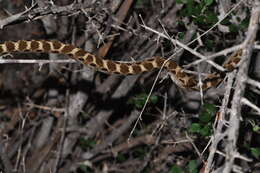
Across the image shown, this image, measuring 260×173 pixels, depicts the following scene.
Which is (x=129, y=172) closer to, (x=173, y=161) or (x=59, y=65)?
(x=173, y=161)

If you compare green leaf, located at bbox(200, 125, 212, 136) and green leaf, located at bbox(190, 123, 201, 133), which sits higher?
green leaf, located at bbox(200, 125, 212, 136)

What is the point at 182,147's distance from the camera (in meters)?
5.06

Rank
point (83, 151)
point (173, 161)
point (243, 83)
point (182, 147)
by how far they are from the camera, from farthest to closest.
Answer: point (83, 151), point (173, 161), point (182, 147), point (243, 83)

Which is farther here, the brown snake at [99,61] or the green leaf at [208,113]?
the brown snake at [99,61]

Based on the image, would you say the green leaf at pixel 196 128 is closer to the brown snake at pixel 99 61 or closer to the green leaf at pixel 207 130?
the green leaf at pixel 207 130

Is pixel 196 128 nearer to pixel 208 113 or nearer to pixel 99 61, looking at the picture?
pixel 208 113

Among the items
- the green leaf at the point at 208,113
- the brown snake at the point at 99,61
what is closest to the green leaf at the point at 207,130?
the green leaf at the point at 208,113

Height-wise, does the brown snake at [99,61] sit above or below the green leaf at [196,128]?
above

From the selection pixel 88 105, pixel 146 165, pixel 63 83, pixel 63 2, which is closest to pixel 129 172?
pixel 146 165

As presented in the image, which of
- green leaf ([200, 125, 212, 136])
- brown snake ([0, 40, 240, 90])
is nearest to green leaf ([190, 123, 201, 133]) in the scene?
green leaf ([200, 125, 212, 136])

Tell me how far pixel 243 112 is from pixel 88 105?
7.82 ft

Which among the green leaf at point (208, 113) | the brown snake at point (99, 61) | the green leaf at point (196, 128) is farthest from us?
the brown snake at point (99, 61)

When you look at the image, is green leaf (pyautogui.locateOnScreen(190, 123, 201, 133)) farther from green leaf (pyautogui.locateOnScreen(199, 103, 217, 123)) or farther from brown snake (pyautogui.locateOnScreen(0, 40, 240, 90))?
brown snake (pyautogui.locateOnScreen(0, 40, 240, 90))

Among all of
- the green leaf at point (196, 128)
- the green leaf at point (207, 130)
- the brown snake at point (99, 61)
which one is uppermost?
the brown snake at point (99, 61)
